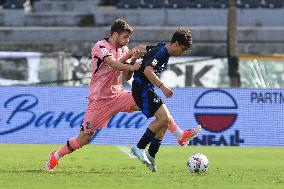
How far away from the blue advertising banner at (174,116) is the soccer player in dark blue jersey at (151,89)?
21.3 ft

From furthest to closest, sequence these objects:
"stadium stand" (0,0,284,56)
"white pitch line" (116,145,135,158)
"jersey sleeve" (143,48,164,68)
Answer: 1. "stadium stand" (0,0,284,56)
2. "white pitch line" (116,145,135,158)
3. "jersey sleeve" (143,48,164,68)

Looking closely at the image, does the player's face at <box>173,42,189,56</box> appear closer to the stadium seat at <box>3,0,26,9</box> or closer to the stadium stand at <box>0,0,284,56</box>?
the stadium stand at <box>0,0,284,56</box>

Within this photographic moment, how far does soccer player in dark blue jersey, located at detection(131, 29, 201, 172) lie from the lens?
11070 millimetres

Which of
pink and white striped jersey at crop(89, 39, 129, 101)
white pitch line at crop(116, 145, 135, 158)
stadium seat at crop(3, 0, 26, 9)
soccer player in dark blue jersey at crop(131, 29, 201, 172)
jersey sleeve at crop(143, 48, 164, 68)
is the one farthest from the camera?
stadium seat at crop(3, 0, 26, 9)

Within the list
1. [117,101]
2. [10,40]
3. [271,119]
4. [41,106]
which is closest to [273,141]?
[271,119]

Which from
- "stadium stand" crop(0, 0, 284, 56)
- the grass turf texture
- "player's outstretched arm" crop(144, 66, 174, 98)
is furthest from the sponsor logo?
"stadium stand" crop(0, 0, 284, 56)

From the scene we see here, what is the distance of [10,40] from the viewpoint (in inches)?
1214

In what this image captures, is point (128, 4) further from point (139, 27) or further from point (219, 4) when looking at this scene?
point (219, 4)

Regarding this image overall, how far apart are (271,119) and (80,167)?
7039mm

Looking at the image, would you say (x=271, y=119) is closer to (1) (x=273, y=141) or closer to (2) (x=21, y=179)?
(1) (x=273, y=141)

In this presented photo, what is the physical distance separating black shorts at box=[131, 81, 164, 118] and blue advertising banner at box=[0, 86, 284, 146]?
6.44 m

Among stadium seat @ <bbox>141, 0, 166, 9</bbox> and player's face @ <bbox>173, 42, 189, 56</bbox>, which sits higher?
player's face @ <bbox>173, 42, 189, 56</bbox>

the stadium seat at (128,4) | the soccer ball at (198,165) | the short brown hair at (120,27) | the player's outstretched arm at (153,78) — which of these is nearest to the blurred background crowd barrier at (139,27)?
the stadium seat at (128,4)

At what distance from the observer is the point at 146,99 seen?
1136 cm
